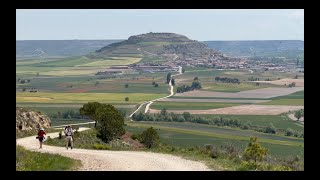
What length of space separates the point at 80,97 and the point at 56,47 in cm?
9874

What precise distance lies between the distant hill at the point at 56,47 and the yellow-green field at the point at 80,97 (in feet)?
249

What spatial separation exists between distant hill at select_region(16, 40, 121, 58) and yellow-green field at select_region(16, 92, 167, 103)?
249 feet

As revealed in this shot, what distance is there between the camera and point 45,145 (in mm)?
15484

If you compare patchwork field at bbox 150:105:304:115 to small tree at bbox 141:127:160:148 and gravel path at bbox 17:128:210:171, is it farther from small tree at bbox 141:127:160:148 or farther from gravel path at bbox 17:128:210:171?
gravel path at bbox 17:128:210:171

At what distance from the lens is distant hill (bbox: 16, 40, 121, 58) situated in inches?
5866

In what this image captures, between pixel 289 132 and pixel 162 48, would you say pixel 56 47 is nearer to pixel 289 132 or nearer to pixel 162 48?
pixel 162 48

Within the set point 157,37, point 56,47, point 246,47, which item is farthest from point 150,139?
point 56,47

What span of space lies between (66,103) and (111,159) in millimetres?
51845

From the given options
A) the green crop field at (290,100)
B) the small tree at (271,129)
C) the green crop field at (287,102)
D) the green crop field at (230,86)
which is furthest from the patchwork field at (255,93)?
the small tree at (271,129)

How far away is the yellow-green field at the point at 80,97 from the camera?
64.9m
